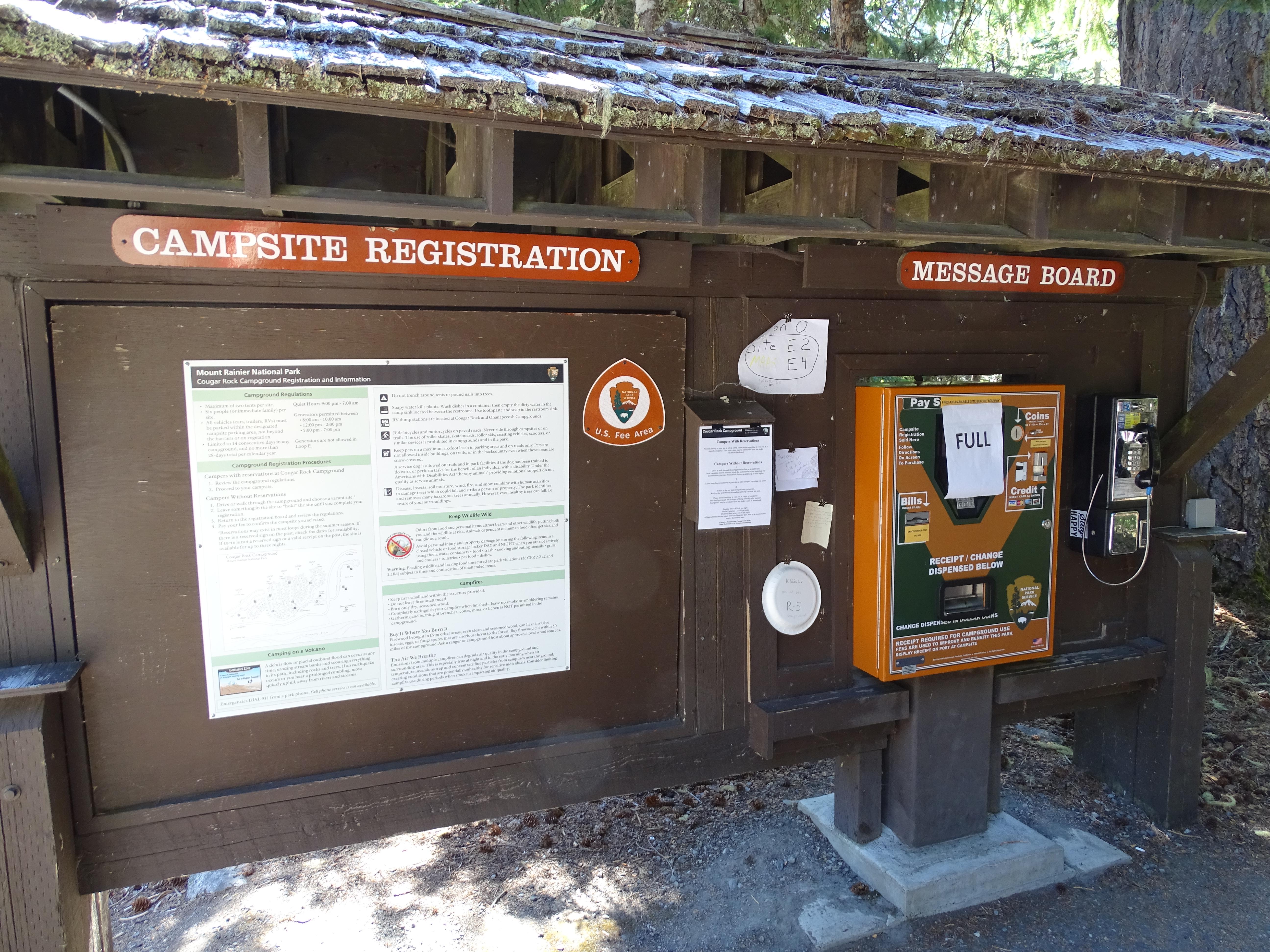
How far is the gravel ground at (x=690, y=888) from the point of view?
4199mm

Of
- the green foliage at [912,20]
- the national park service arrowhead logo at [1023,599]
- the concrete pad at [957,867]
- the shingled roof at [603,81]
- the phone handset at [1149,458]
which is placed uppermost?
the green foliage at [912,20]

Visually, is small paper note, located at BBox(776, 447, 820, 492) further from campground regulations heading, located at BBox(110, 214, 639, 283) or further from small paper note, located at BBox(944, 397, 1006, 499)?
campground regulations heading, located at BBox(110, 214, 639, 283)

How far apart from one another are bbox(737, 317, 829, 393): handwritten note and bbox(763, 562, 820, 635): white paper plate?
0.84 m

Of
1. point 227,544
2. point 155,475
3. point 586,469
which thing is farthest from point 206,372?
point 586,469

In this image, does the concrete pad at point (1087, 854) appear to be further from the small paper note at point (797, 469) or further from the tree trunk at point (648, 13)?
the tree trunk at point (648, 13)

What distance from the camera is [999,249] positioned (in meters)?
4.25

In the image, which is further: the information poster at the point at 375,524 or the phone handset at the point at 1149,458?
the phone handset at the point at 1149,458

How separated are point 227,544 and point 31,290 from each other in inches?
41.1

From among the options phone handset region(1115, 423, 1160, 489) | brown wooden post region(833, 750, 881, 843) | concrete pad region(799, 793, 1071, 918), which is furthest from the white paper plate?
phone handset region(1115, 423, 1160, 489)

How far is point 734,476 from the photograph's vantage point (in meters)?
3.71

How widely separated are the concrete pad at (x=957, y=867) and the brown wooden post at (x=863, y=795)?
0.20 ft

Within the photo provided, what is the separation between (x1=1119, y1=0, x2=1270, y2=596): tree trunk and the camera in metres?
7.42

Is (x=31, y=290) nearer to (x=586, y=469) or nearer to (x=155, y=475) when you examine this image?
(x=155, y=475)

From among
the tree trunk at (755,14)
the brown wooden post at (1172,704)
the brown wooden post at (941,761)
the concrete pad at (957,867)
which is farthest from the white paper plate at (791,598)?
the tree trunk at (755,14)
